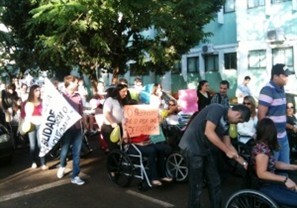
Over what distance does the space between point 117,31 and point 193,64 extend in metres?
13.5

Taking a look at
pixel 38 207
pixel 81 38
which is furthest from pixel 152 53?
pixel 38 207

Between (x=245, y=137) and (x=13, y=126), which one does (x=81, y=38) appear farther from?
(x=245, y=137)

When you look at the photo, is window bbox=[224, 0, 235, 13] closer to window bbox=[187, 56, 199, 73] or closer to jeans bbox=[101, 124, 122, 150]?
window bbox=[187, 56, 199, 73]

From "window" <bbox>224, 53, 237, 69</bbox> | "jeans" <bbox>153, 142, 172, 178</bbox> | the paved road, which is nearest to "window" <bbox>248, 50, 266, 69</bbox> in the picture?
"window" <bbox>224, 53, 237, 69</bbox>

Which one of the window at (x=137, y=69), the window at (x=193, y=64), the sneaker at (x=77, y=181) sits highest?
the window at (x=193, y=64)

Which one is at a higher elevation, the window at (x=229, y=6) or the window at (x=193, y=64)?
the window at (x=229, y=6)

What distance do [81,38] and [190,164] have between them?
9.77 m

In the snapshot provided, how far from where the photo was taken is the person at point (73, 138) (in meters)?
7.82

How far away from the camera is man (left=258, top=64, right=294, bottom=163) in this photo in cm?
605

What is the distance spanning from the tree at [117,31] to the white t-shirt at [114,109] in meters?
4.50

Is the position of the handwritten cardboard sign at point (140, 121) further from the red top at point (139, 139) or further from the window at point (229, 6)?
the window at point (229, 6)

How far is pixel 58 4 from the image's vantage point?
11695mm

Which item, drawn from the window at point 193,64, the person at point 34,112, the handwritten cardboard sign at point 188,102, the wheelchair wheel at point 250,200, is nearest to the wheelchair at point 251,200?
the wheelchair wheel at point 250,200

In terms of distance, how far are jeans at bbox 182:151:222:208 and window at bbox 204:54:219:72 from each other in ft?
69.1
